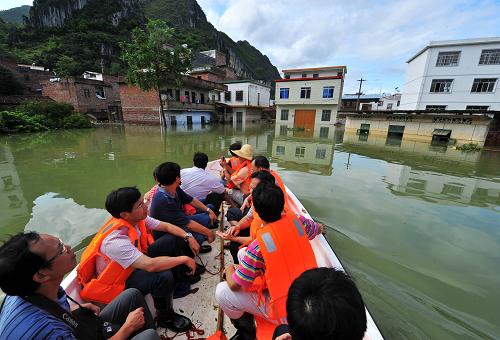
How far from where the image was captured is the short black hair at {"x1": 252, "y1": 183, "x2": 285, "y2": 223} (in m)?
1.56

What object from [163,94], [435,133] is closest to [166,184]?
[435,133]

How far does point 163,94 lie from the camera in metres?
21.9

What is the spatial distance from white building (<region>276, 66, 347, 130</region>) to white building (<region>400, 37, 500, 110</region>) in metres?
7.28

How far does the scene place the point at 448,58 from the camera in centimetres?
2030

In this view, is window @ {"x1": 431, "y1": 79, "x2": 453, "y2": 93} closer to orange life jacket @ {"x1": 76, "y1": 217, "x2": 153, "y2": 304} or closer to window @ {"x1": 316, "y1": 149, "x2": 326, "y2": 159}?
window @ {"x1": 316, "y1": 149, "x2": 326, "y2": 159}

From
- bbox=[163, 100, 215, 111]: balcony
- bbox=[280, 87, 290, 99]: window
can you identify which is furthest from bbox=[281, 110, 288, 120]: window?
bbox=[163, 100, 215, 111]: balcony

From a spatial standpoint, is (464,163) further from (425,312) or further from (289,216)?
(289,216)

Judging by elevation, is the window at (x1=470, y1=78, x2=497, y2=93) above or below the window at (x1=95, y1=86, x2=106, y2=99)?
above

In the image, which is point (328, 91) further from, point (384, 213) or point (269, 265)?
point (269, 265)

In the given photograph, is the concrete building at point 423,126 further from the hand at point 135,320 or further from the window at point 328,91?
the hand at point 135,320

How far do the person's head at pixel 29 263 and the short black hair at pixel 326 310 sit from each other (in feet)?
3.70

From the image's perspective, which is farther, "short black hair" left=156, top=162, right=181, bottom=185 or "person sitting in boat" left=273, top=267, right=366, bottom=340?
"short black hair" left=156, top=162, right=181, bottom=185

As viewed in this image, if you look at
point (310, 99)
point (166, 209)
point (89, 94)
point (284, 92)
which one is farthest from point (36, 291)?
point (89, 94)

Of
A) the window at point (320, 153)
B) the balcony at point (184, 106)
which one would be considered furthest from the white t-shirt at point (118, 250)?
the balcony at point (184, 106)
